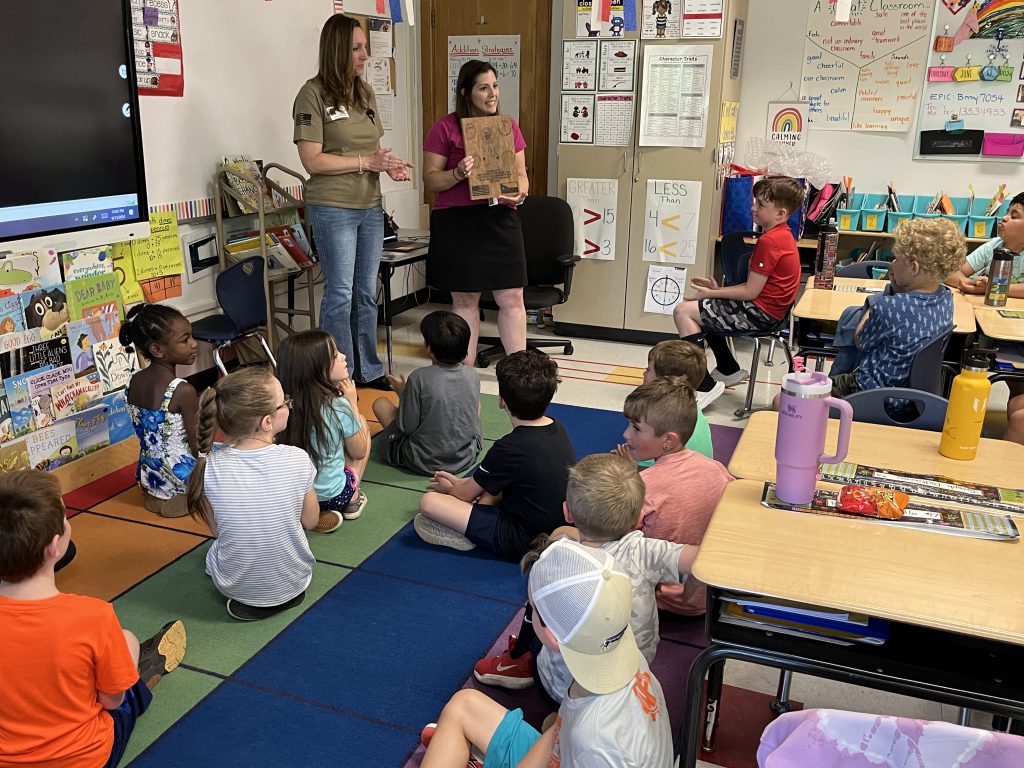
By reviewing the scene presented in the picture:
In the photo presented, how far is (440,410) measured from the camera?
135 inches

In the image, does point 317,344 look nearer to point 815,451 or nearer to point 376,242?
point 376,242

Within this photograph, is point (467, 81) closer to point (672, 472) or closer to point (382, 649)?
point (672, 472)

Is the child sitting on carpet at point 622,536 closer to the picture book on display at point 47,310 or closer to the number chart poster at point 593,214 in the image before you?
the picture book on display at point 47,310

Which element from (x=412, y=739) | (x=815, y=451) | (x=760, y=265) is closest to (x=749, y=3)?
(x=760, y=265)

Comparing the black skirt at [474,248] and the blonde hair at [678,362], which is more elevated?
the black skirt at [474,248]

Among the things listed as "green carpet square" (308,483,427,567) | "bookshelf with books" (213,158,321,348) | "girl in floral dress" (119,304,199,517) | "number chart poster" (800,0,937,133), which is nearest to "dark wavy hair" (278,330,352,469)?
"green carpet square" (308,483,427,567)

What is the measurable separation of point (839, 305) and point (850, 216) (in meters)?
2.11

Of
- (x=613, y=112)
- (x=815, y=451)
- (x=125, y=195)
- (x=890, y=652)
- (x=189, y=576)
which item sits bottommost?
(x=189, y=576)

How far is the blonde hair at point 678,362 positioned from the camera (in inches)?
121

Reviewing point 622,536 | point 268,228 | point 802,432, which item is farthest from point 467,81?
point 802,432

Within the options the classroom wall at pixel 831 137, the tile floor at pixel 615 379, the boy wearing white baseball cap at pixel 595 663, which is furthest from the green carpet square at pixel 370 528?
the classroom wall at pixel 831 137

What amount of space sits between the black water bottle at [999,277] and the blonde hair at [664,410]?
1.96 meters

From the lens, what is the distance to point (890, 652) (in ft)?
4.86

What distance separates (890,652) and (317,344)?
82.0 inches
